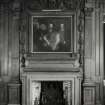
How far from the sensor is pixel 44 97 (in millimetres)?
8867

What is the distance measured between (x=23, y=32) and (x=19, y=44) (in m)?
0.36

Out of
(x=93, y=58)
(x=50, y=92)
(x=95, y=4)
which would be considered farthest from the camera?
(x=50, y=92)

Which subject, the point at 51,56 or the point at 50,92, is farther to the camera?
the point at 50,92

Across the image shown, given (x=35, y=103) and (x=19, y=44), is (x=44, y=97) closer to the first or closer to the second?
(x=35, y=103)

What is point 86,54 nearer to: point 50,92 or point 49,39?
point 49,39

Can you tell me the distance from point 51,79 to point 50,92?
1.61 feet

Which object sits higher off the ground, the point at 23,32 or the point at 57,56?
the point at 23,32

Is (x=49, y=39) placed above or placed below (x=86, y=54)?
above

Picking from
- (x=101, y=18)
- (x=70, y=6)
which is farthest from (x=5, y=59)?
(x=101, y=18)

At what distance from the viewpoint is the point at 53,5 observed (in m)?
8.67

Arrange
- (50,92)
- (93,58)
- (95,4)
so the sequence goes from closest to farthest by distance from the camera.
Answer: (93,58) < (95,4) < (50,92)

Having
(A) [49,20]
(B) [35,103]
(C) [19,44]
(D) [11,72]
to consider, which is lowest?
(B) [35,103]

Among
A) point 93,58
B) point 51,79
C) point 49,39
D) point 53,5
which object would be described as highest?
point 53,5

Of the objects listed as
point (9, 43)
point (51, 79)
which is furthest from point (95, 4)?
point (9, 43)
